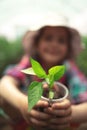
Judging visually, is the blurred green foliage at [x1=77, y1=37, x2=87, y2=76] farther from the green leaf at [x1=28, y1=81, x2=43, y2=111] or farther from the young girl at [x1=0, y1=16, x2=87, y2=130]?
the green leaf at [x1=28, y1=81, x2=43, y2=111]

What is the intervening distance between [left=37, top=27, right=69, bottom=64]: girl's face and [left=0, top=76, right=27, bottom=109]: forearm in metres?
0.17

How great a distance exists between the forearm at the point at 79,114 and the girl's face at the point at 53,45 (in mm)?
340

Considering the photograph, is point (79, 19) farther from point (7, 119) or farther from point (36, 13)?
point (7, 119)

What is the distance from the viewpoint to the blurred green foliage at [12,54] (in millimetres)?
A: 1370

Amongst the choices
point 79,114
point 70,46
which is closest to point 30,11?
point 70,46

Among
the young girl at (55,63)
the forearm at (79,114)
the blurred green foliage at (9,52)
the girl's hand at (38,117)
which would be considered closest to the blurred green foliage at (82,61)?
the young girl at (55,63)

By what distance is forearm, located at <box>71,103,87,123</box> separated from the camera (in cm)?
70

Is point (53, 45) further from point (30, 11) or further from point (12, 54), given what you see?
point (30, 11)

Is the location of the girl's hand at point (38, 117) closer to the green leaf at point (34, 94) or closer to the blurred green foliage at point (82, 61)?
the green leaf at point (34, 94)

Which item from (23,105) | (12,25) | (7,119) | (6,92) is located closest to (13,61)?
(12,25)

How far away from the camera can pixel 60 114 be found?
0.60 m

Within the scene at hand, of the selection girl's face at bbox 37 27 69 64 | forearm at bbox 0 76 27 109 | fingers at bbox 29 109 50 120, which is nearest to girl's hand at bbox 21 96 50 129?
fingers at bbox 29 109 50 120

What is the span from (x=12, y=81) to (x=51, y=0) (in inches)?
36.7

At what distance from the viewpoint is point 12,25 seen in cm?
165
